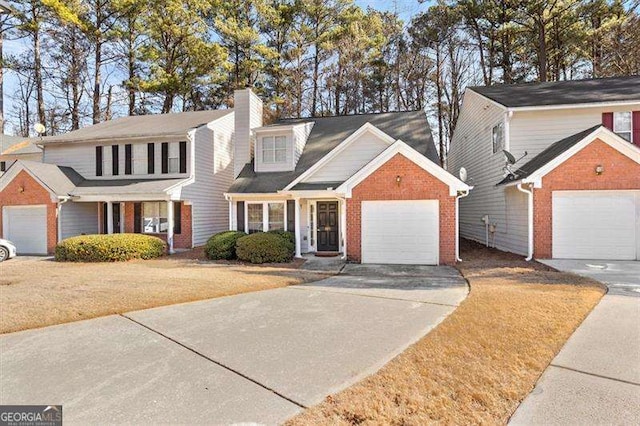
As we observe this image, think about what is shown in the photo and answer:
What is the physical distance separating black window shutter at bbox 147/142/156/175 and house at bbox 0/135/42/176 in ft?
40.3

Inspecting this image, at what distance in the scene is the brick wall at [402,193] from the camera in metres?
10.9

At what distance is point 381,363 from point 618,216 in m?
10.8

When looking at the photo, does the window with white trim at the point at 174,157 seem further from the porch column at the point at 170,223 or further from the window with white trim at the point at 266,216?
the window with white trim at the point at 266,216

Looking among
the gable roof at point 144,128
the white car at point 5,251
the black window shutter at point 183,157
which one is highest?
the gable roof at point 144,128

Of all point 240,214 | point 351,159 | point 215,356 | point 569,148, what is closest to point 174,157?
point 240,214

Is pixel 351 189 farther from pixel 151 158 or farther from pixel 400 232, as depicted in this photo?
pixel 151 158

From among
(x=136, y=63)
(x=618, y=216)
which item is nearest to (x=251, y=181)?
(x=618, y=216)

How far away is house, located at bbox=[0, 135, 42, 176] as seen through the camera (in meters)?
23.8

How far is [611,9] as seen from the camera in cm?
2059

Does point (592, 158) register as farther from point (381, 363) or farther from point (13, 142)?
point (13, 142)

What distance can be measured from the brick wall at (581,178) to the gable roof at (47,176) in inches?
737

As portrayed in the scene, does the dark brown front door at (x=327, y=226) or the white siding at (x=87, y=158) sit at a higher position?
the white siding at (x=87, y=158)

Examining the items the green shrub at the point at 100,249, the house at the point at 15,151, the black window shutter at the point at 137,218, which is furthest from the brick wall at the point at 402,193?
the house at the point at 15,151

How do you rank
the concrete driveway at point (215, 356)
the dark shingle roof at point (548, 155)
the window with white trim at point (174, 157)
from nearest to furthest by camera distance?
the concrete driveway at point (215, 356) < the dark shingle roof at point (548, 155) < the window with white trim at point (174, 157)
